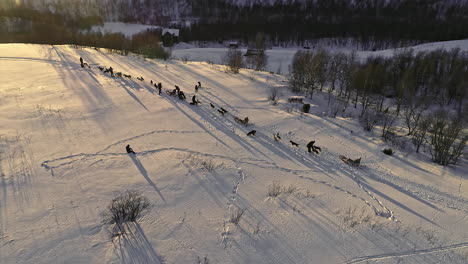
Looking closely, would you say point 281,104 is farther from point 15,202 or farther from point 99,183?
point 15,202

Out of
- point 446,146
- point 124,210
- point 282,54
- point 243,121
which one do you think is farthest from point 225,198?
point 282,54

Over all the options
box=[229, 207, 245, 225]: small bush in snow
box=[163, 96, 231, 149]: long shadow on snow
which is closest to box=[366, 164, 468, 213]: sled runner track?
box=[229, 207, 245, 225]: small bush in snow

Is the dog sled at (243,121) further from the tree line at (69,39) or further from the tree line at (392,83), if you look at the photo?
the tree line at (69,39)

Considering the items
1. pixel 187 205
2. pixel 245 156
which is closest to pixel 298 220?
pixel 187 205

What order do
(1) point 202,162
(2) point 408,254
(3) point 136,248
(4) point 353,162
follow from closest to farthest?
(3) point 136,248
(2) point 408,254
(1) point 202,162
(4) point 353,162

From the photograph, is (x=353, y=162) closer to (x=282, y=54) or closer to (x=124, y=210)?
(x=124, y=210)

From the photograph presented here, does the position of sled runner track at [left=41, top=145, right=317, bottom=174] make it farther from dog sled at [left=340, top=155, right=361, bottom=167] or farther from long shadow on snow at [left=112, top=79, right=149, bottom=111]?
long shadow on snow at [left=112, top=79, right=149, bottom=111]

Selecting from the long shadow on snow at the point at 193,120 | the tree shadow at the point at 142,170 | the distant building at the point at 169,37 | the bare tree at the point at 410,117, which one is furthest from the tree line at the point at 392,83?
the distant building at the point at 169,37
